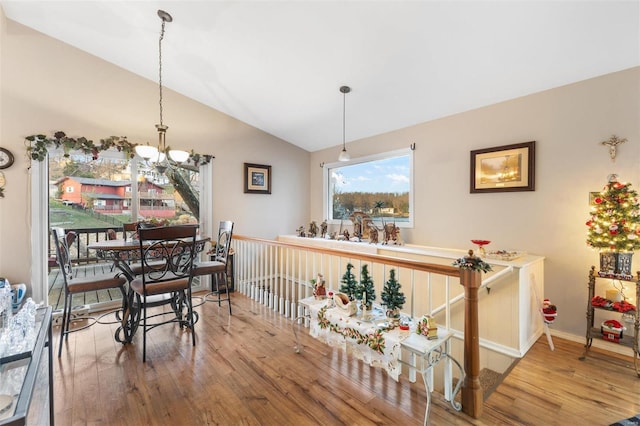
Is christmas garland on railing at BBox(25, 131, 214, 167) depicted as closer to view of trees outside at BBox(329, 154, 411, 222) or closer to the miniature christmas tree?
view of trees outside at BBox(329, 154, 411, 222)

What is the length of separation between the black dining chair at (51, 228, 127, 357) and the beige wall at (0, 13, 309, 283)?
1.10 metres

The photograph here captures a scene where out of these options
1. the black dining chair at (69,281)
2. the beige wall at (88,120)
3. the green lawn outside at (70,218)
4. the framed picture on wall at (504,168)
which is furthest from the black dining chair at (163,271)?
the framed picture on wall at (504,168)

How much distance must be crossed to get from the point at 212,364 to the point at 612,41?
4.39 m

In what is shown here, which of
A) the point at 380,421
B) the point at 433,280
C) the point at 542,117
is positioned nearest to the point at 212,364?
the point at 380,421

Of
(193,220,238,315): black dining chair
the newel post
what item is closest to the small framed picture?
(193,220,238,315): black dining chair

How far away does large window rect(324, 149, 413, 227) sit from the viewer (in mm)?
4344

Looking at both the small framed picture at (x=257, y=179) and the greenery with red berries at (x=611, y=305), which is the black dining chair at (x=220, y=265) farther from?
the greenery with red berries at (x=611, y=305)

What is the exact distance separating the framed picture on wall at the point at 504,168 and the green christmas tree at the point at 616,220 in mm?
631

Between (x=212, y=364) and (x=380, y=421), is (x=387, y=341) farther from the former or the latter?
(x=212, y=364)

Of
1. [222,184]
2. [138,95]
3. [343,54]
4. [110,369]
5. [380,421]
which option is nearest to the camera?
[380,421]

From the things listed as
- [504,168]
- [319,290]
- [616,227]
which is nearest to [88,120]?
[319,290]

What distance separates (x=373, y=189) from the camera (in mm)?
4809

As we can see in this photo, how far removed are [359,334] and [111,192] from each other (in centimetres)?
394

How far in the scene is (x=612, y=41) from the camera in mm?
2357
